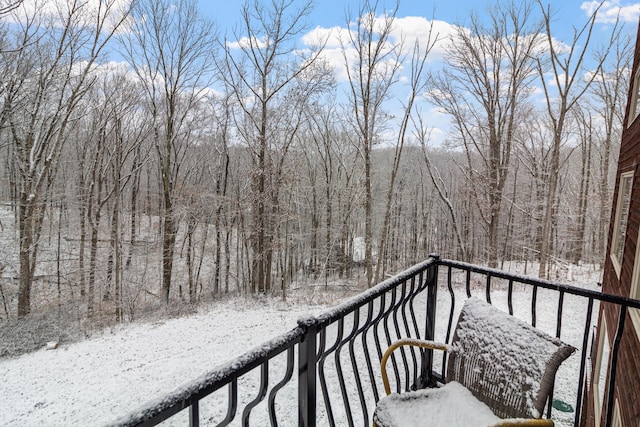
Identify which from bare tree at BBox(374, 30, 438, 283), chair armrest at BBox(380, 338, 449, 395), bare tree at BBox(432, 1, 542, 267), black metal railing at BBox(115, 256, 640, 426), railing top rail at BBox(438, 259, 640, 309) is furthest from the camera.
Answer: bare tree at BBox(432, 1, 542, 267)

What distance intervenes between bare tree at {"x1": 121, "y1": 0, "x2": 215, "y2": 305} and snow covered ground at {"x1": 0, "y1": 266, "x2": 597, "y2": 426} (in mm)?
4754

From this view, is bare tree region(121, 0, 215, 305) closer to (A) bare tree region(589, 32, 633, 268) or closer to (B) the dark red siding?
(B) the dark red siding

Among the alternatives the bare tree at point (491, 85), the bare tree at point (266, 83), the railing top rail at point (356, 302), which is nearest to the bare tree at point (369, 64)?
the bare tree at point (266, 83)

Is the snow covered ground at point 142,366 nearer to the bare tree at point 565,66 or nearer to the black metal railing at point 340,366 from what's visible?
the black metal railing at point 340,366

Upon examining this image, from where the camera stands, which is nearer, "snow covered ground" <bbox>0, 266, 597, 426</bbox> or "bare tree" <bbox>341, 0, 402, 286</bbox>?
"snow covered ground" <bbox>0, 266, 597, 426</bbox>

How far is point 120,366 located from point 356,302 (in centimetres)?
720

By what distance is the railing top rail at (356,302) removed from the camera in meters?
1.38

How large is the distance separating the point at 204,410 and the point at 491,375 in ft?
16.0

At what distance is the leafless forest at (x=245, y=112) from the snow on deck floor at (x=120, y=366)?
3884 millimetres

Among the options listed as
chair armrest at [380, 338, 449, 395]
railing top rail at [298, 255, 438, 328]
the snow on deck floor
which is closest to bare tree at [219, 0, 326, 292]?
the snow on deck floor

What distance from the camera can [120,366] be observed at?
684 cm

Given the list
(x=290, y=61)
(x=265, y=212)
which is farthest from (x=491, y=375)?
(x=290, y=61)

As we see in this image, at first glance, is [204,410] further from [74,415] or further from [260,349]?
[260,349]

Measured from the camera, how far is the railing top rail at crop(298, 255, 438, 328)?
1380mm
